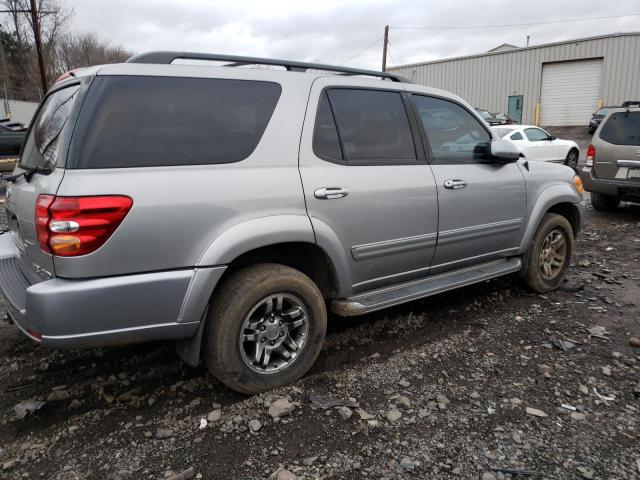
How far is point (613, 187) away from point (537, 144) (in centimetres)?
755

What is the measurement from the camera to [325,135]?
3033 millimetres

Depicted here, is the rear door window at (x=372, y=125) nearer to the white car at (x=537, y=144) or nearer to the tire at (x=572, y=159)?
the white car at (x=537, y=144)

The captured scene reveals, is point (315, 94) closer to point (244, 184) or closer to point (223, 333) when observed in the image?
point (244, 184)

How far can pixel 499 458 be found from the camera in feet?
7.75

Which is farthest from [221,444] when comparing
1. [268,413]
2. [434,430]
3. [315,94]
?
[315,94]

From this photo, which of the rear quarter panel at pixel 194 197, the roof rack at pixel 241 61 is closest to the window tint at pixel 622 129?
the roof rack at pixel 241 61

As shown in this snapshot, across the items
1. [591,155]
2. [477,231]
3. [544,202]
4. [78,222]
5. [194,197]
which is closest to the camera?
[78,222]

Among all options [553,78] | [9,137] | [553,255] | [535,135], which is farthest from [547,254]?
[553,78]

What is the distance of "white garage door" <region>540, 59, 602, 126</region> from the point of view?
3023cm

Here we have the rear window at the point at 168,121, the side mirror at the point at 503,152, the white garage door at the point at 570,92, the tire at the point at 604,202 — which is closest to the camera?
the rear window at the point at 168,121

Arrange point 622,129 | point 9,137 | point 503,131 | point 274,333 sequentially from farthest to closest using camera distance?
point 503,131, point 9,137, point 622,129, point 274,333

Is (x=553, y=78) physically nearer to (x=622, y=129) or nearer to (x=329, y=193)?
(x=622, y=129)

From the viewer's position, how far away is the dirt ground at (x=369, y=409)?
233cm

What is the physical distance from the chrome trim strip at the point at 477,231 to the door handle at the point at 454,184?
319 mm
